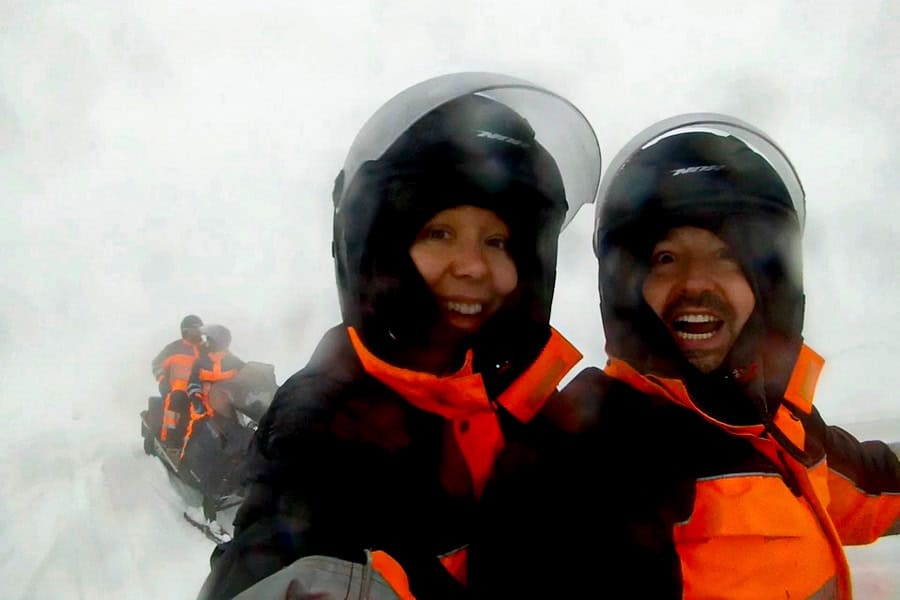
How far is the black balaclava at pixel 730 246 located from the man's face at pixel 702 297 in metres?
0.02

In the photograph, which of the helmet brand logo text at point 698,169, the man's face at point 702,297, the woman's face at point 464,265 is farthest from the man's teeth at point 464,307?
the helmet brand logo text at point 698,169

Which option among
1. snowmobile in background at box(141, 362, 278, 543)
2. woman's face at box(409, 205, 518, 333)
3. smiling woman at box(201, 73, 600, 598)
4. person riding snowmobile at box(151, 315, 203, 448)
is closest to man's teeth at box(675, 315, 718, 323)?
smiling woman at box(201, 73, 600, 598)

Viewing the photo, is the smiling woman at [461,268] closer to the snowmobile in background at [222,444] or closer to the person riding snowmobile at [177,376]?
the snowmobile in background at [222,444]

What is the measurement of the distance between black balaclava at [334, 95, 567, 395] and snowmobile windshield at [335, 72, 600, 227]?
0.03 m

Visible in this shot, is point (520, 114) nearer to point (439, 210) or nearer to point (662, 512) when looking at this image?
point (439, 210)

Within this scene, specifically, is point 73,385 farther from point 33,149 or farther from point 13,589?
point 13,589

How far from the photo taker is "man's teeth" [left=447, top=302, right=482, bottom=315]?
4.25 ft

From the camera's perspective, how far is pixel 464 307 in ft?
4.26

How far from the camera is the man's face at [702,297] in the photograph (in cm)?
131

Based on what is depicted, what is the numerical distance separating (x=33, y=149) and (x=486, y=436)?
4.39m

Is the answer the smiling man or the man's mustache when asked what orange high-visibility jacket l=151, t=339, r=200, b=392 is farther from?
the man's mustache

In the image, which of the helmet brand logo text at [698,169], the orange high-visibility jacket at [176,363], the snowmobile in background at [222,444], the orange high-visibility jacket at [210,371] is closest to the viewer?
the helmet brand logo text at [698,169]

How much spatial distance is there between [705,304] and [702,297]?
0.02 metres

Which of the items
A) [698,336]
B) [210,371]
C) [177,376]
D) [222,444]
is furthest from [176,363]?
[698,336]
